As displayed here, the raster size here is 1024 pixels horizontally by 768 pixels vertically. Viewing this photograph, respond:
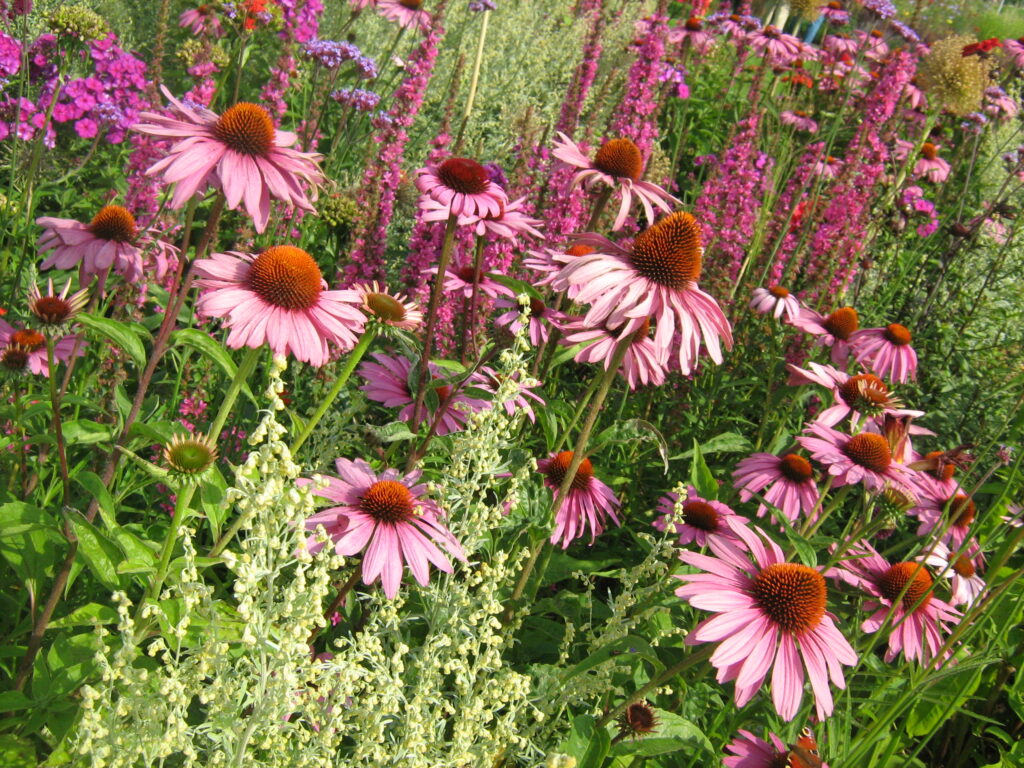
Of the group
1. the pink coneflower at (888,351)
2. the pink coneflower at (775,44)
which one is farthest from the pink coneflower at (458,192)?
the pink coneflower at (775,44)

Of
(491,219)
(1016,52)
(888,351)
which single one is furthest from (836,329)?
(1016,52)

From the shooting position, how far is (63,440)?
1904mm

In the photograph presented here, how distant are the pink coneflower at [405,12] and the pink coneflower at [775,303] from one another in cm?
212

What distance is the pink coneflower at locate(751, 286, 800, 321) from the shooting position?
3651mm

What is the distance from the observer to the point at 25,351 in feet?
7.27

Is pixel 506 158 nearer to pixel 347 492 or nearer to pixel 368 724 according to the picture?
pixel 347 492

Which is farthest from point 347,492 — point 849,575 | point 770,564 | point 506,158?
point 506,158

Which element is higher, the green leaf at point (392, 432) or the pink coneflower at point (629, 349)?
the pink coneflower at point (629, 349)

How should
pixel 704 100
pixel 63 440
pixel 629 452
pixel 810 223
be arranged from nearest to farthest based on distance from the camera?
pixel 63 440 → pixel 629 452 → pixel 810 223 → pixel 704 100

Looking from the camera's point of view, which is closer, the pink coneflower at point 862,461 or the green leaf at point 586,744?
the green leaf at point 586,744

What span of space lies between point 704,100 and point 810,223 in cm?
442

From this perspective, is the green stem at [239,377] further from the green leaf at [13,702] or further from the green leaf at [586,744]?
the green leaf at [586,744]

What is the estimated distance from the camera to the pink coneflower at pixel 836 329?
3.46 m

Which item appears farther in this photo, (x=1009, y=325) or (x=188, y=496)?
(x=1009, y=325)
